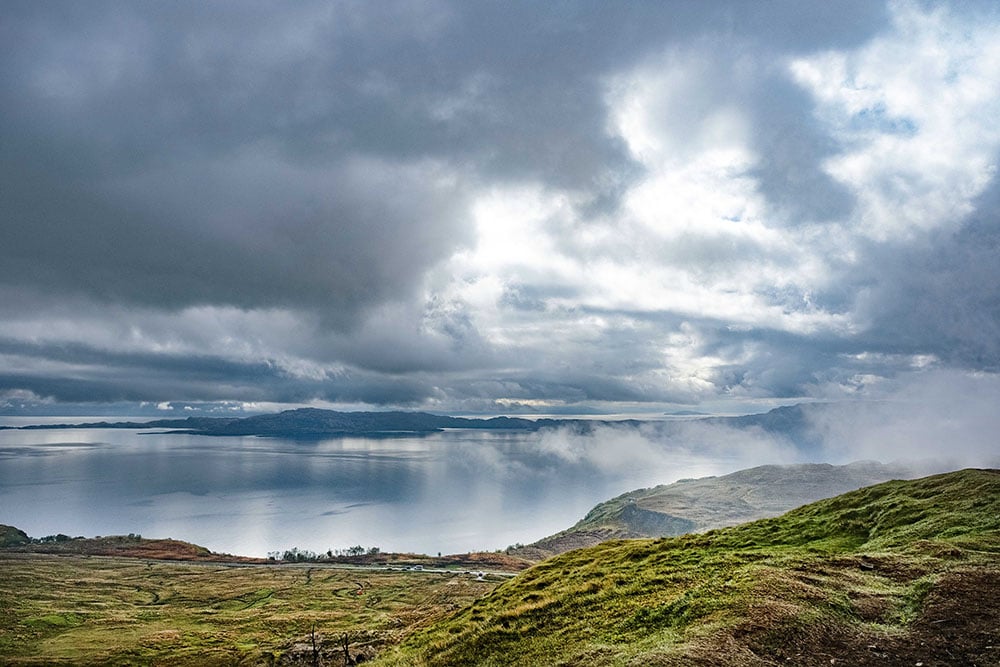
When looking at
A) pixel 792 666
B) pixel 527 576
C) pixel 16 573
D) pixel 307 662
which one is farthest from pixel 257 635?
pixel 16 573

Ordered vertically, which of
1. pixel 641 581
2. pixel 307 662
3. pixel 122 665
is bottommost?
pixel 122 665

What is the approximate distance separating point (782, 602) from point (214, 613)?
147 meters

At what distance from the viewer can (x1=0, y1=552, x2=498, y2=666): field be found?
6969 cm

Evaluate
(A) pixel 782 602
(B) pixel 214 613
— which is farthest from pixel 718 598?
(B) pixel 214 613

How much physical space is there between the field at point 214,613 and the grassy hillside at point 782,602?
18798 mm

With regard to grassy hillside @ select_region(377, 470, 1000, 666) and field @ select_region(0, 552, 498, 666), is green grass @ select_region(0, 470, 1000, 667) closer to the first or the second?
grassy hillside @ select_region(377, 470, 1000, 666)

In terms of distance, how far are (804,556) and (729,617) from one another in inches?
594

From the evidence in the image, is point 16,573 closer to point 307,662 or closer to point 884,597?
point 307,662

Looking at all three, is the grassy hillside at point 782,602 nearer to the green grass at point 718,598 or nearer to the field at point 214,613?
the green grass at point 718,598

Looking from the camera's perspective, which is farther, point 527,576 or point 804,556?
point 527,576

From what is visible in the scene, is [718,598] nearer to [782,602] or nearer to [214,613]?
[782,602]

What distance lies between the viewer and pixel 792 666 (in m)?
20.8

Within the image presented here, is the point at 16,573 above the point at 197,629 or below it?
below

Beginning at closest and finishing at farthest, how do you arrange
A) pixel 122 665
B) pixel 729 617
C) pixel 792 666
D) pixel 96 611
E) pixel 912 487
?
pixel 792 666
pixel 729 617
pixel 912 487
pixel 122 665
pixel 96 611
